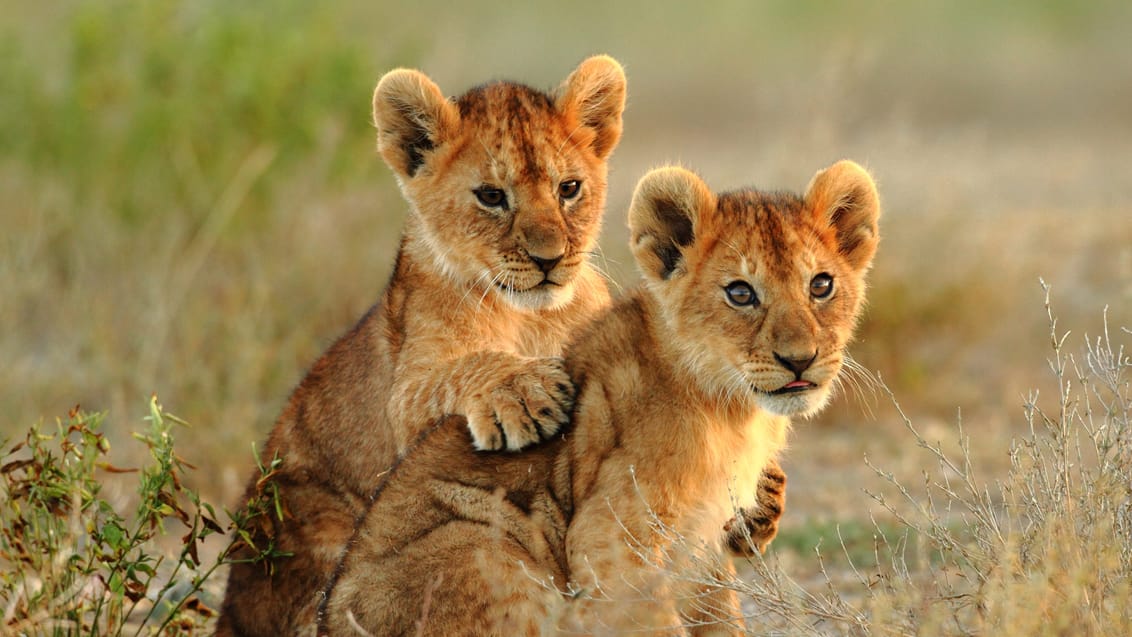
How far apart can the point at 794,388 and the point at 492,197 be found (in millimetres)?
1633

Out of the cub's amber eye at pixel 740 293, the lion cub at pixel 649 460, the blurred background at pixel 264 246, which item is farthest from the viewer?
the blurred background at pixel 264 246

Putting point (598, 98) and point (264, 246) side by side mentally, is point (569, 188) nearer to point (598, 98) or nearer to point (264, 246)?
point (598, 98)

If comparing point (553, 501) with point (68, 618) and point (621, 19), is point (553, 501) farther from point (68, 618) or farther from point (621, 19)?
point (621, 19)

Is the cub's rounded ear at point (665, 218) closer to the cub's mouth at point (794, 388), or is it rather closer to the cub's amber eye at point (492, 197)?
the cub's mouth at point (794, 388)

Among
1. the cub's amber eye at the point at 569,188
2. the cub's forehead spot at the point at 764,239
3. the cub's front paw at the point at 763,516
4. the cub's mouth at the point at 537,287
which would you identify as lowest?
the cub's front paw at the point at 763,516

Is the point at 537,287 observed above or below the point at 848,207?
below

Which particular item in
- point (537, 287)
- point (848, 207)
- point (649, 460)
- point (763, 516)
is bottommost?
point (763, 516)

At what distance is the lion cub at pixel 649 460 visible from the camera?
182 inches

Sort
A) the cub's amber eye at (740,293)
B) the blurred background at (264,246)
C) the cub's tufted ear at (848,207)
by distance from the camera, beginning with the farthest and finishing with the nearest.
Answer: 1. the blurred background at (264,246)
2. the cub's tufted ear at (848,207)
3. the cub's amber eye at (740,293)

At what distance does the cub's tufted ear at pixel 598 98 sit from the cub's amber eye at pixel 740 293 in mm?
1464

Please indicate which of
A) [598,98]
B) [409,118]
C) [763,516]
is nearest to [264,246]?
[409,118]

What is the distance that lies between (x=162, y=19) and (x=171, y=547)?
466 centimetres

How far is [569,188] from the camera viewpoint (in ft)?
19.1

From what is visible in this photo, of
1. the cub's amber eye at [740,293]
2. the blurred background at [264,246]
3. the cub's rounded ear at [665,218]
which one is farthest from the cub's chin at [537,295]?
the blurred background at [264,246]
